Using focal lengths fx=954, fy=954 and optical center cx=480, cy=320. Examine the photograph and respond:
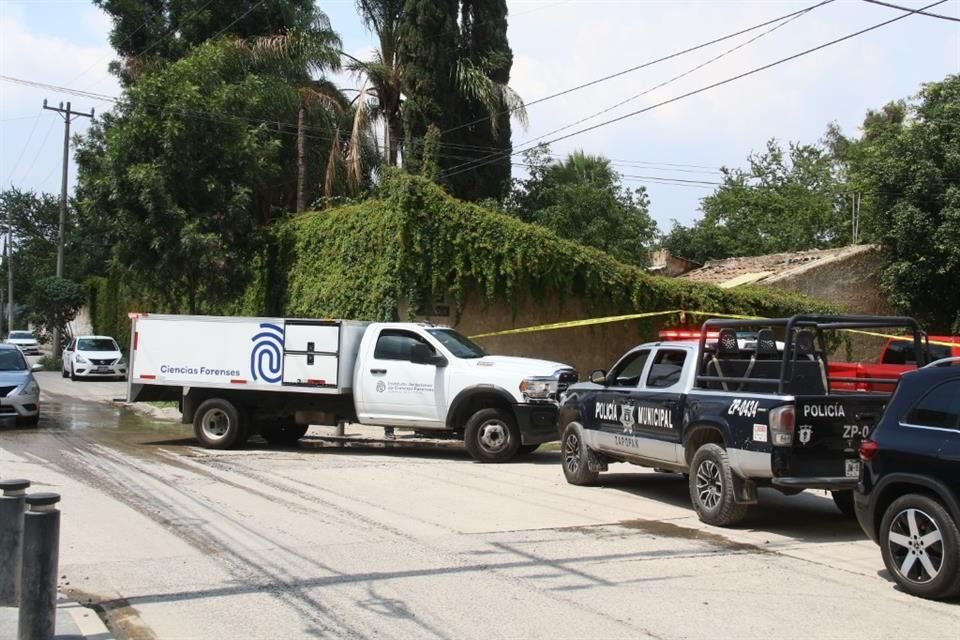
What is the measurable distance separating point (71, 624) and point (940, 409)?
19.5 ft

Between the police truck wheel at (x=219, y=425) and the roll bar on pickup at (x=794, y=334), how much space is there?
326 inches

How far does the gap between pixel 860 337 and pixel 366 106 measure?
15980mm

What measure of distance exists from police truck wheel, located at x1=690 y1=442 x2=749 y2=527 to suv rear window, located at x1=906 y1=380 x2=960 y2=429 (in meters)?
2.41

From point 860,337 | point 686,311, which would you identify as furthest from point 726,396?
point 860,337

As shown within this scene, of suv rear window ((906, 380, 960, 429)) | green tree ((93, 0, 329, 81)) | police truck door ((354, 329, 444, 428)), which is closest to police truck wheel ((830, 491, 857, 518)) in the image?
suv rear window ((906, 380, 960, 429))

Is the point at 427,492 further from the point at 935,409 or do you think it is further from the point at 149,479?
the point at 935,409

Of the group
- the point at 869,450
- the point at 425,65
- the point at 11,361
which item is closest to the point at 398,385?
the point at 869,450

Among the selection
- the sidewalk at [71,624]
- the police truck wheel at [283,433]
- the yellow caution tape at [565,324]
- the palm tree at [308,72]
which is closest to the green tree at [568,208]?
the palm tree at [308,72]

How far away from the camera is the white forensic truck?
1402cm

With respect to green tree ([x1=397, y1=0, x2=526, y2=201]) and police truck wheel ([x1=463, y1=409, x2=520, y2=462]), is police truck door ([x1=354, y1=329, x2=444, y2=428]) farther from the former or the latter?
green tree ([x1=397, y1=0, x2=526, y2=201])

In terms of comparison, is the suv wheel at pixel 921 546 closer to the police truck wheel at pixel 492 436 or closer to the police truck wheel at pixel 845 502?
the police truck wheel at pixel 845 502

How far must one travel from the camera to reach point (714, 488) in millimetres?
9359

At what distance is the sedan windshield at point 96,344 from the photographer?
33.1m

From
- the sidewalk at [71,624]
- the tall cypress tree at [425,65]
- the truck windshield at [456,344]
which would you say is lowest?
the sidewalk at [71,624]
